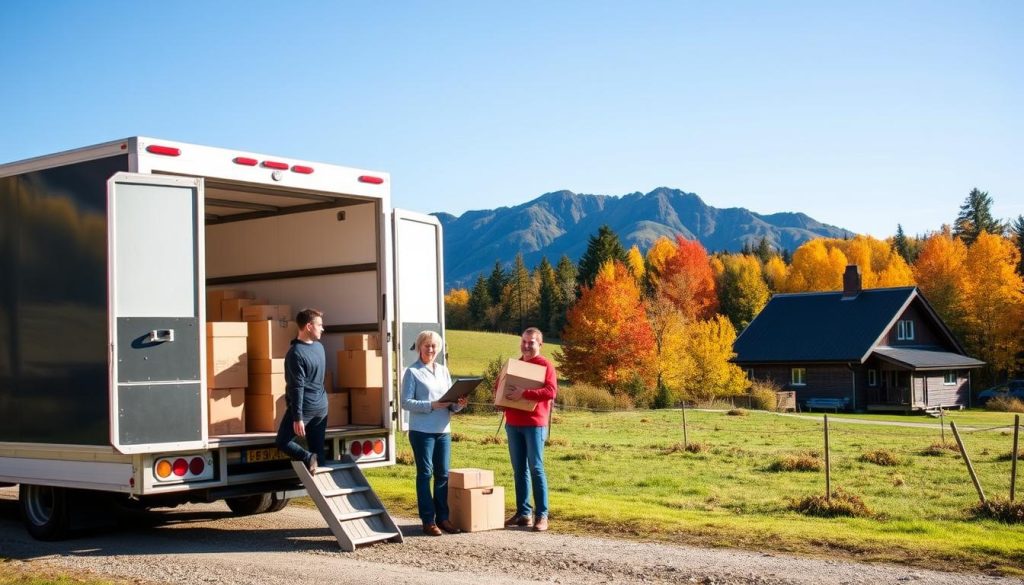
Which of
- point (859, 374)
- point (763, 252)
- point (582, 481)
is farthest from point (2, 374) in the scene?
point (763, 252)

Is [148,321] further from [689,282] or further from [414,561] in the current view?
[689,282]

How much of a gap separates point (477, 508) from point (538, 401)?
1.22m

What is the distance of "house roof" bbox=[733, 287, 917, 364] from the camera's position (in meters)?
52.3

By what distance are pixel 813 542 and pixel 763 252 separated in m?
111

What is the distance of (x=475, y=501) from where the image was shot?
1013 centimetres

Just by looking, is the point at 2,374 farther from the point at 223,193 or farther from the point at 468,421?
the point at 468,421

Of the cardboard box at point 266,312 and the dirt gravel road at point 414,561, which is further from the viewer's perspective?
the cardboard box at point 266,312

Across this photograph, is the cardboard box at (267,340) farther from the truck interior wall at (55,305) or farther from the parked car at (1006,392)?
the parked car at (1006,392)

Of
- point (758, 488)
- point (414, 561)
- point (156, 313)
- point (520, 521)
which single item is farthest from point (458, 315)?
point (414, 561)

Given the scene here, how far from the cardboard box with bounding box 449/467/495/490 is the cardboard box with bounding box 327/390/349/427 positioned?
1475mm

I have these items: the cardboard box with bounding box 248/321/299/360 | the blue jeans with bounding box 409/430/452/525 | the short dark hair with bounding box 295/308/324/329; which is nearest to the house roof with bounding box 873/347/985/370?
the blue jeans with bounding box 409/430/452/525

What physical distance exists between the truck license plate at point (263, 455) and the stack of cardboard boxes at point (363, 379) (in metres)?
1.10

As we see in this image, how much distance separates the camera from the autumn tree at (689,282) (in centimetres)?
8350

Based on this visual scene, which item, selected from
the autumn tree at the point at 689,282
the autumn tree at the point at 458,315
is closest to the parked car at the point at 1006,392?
the autumn tree at the point at 689,282
